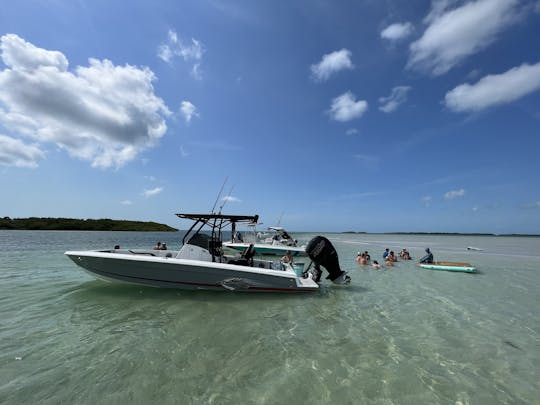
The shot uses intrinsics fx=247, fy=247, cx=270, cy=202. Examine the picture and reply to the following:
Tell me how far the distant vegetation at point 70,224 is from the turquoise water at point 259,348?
102757 mm

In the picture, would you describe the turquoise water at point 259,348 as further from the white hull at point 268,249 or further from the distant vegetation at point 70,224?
the distant vegetation at point 70,224

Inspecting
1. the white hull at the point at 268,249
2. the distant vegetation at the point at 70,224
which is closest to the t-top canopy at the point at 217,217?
the white hull at the point at 268,249

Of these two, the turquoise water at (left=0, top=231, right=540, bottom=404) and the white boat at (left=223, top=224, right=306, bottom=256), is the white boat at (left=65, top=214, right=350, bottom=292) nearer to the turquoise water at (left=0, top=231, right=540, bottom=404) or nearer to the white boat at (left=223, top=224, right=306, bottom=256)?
the turquoise water at (left=0, top=231, right=540, bottom=404)

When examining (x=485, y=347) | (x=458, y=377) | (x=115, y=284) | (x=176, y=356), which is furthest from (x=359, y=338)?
(x=115, y=284)

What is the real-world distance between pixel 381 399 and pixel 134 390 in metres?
3.72

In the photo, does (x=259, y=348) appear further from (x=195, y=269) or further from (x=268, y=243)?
(x=268, y=243)

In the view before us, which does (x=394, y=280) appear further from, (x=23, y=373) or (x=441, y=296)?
(x=23, y=373)

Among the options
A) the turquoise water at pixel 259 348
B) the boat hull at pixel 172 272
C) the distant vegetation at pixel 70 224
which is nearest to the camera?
the turquoise water at pixel 259 348

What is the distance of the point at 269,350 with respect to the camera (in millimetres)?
5078

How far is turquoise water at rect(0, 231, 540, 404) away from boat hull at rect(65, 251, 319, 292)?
45 cm

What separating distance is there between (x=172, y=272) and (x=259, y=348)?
4643 millimetres

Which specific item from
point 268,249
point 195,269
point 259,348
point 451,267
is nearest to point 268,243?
point 268,249

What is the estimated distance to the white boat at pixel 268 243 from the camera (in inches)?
935

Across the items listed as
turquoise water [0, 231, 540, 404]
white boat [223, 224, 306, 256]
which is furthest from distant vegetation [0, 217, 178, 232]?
turquoise water [0, 231, 540, 404]
